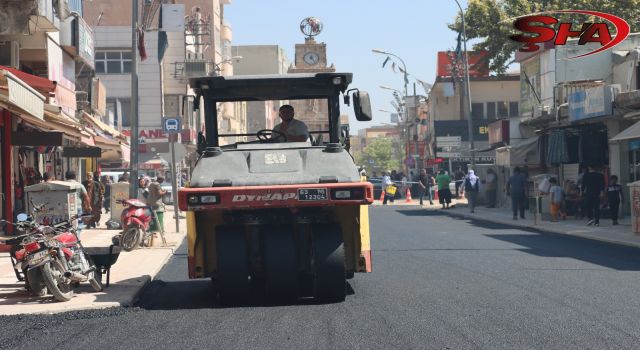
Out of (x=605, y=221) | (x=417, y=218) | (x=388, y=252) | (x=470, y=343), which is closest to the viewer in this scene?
(x=470, y=343)

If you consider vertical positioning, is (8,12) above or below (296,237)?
above

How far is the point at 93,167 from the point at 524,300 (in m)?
32.4

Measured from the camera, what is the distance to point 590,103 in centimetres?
3231

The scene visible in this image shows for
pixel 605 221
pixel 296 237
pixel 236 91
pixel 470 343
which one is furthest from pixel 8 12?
pixel 470 343

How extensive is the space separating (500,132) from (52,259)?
35.5 meters

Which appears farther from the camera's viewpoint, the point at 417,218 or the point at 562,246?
the point at 417,218

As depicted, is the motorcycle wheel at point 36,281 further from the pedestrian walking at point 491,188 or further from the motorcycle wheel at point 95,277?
the pedestrian walking at point 491,188

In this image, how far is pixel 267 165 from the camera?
1212 cm

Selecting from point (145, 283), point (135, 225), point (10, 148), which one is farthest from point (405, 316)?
point (10, 148)

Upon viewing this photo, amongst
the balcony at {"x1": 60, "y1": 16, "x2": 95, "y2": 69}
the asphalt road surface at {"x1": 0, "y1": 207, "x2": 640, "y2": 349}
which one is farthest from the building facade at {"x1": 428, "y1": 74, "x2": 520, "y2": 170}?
the asphalt road surface at {"x1": 0, "y1": 207, "x2": 640, "y2": 349}

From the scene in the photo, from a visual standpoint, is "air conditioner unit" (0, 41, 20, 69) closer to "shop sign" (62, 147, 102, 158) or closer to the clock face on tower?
"shop sign" (62, 147, 102, 158)

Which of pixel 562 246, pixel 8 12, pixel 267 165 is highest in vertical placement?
pixel 8 12

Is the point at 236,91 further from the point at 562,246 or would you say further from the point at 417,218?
the point at 417,218

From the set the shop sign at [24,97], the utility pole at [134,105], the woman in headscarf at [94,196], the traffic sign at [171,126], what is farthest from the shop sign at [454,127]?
the shop sign at [24,97]
